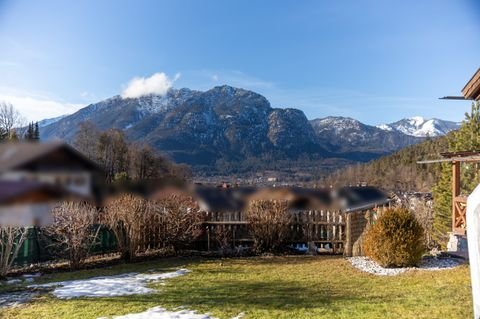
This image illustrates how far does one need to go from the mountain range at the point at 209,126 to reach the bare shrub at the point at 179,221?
5932 mm

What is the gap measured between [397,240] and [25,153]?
9.51 meters

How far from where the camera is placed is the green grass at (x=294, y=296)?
5766 millimetres

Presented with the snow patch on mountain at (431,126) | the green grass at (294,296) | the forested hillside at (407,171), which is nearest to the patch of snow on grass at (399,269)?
the green grass at (294,296)

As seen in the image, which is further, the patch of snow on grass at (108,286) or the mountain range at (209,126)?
the patch of snow on grass at (108,286)

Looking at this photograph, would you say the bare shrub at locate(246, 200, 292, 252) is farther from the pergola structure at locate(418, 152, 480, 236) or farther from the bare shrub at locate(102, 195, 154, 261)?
the pergola structure at locate(418, 152, 480, 236)

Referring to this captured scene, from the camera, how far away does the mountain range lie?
1666mm

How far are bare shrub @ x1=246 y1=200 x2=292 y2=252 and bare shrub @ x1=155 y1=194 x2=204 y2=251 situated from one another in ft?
5.78

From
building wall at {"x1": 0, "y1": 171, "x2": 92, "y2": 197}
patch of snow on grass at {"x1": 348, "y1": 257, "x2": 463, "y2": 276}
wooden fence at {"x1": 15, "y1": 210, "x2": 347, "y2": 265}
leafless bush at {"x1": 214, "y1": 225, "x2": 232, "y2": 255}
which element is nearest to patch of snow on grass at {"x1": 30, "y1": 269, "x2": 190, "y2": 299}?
wooden fence at {"x1": 15, "y1": 210, "x2": 347, "y2": 265}

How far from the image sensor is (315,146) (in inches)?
250

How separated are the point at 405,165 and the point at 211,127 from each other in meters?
32.6

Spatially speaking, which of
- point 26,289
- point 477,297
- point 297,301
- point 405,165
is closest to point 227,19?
point 477,297

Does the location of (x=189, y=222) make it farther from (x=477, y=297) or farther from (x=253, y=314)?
(x=477, y=297)

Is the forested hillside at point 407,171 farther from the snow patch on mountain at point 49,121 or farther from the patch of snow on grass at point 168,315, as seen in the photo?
the snow patch on mountain at point 49,121

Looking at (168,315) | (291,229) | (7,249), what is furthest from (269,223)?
(7,249)
